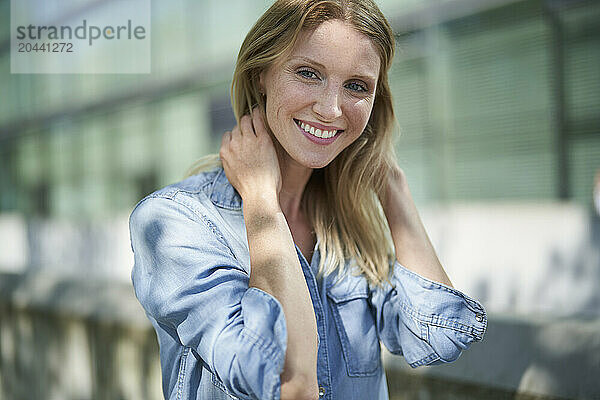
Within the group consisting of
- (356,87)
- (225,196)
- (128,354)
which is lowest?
(128,354)

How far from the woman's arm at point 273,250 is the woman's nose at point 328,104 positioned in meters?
0.16

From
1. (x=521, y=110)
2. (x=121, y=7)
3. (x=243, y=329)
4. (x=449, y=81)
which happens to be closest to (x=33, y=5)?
(x=121, y=7)

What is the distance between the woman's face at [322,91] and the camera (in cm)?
149

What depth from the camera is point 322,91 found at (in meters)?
1.50

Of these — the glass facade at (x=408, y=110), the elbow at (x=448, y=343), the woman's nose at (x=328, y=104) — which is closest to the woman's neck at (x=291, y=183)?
the woman's nose at (x=328, y=104)

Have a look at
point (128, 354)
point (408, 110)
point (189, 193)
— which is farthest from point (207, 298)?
point (408, 110)

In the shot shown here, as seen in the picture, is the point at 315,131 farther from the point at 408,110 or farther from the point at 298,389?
the point at 408,110

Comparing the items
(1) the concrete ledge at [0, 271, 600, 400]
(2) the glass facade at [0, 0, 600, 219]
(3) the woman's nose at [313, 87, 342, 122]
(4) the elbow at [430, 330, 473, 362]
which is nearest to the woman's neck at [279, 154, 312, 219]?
(3) the woman's nose at [313, 87, 342, 122]

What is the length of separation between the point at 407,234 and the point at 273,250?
53cm

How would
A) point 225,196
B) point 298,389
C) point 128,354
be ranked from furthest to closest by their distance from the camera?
1. point 128,354
2. point 225,196
3. point 298,389

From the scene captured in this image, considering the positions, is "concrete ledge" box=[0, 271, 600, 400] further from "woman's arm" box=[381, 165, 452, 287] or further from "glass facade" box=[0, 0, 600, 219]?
"glass facade" box=[0, 0, 600, 219]

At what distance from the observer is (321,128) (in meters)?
1.53

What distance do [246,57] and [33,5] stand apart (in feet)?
12.6

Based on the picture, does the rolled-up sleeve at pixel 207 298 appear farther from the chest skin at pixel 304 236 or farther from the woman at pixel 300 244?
the chest skin at pixel 304 236
